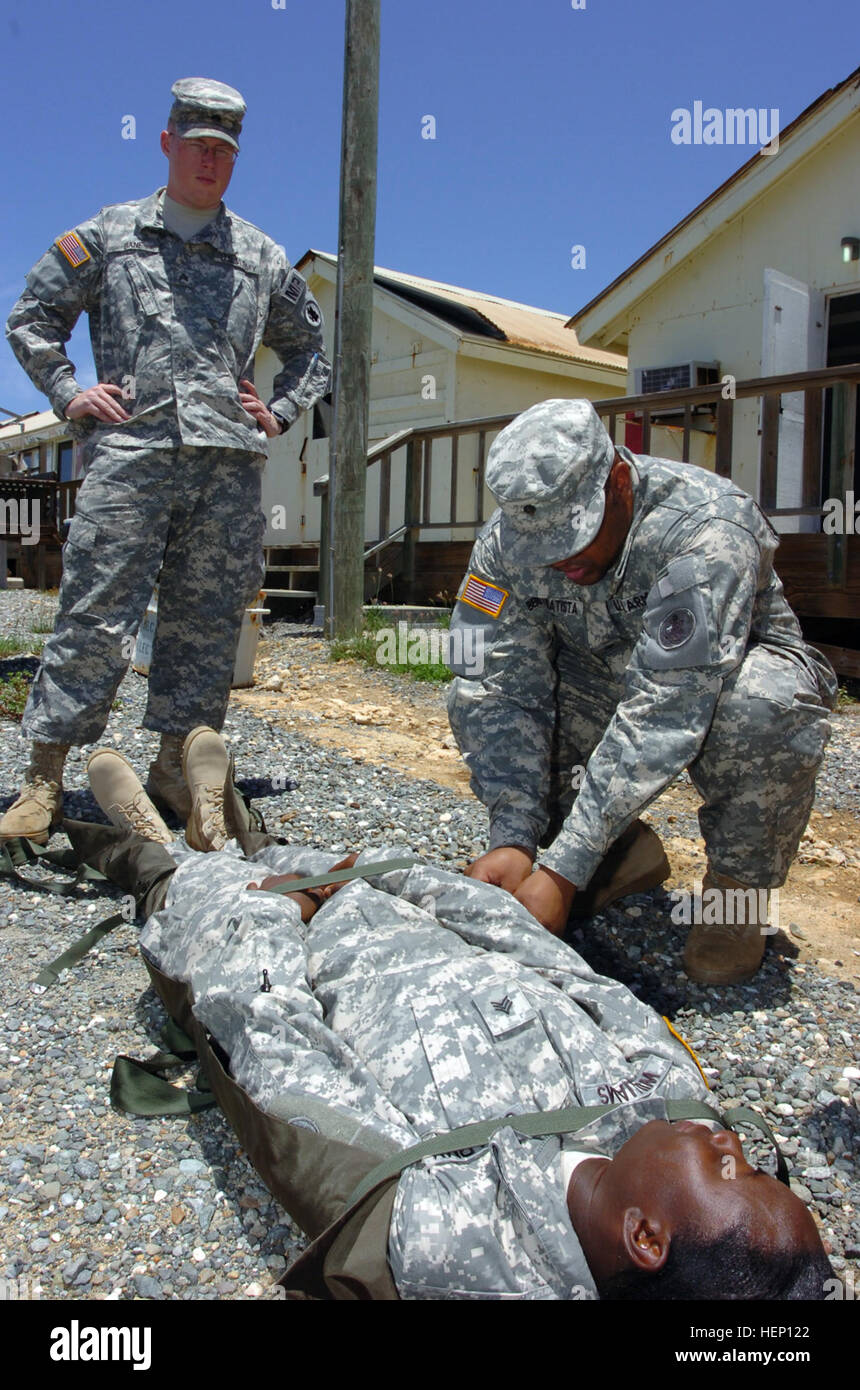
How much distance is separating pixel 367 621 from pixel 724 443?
2730 millimetres

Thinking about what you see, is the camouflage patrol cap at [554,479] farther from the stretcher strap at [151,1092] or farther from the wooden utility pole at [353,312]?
the wooden utility pole at [353,312]

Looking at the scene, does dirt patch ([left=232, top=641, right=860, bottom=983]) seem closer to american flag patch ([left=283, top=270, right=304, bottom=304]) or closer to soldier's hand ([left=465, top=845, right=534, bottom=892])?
soldier's hand ([left=465, top=845, right=534, bottom=892])

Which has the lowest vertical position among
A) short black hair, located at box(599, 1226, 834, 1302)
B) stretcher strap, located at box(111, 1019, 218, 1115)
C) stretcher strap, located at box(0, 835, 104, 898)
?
stretcher strap, located at box(111, 1019, 218, 1115)

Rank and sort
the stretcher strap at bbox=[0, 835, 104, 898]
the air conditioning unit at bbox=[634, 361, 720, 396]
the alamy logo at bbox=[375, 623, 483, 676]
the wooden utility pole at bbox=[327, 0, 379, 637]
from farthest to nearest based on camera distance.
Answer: the air conditioning unit at bbox=[634, 361, 720, 396]
the wooden utility pole at bbox=[327, 0, 379, 637]
the alamy logo at bbox=[375, 623, 483, 676]
the stretcher strap at bbox=[0, 835, 104, 898]

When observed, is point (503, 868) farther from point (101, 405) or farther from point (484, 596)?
point (101, 405)

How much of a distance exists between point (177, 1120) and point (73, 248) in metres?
2.53

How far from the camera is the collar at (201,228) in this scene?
10.5 ft

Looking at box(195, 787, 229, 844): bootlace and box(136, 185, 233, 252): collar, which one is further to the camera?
box(136, 185, 233, 252): collar

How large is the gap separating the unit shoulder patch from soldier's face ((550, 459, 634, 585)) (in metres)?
1.81

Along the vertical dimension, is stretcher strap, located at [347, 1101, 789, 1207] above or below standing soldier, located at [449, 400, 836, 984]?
below

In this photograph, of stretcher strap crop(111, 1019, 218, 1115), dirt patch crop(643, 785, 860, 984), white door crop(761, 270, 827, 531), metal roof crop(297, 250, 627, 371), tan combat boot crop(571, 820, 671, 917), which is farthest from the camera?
metal roof crop(297, 250, 627, 371)

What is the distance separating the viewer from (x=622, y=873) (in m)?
2.64

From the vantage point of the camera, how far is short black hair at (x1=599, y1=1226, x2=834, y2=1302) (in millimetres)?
1279

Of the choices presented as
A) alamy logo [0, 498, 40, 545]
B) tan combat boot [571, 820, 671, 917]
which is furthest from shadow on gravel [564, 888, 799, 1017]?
alamy logo [0, 498, 40, 545]
